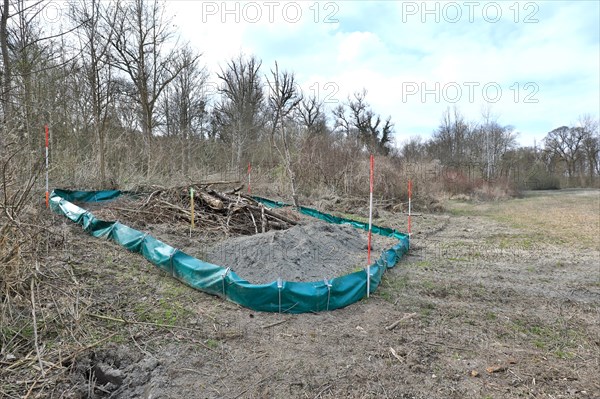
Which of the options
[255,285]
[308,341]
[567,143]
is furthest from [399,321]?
[567,143]

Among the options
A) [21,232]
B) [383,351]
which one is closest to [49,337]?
[21,232]

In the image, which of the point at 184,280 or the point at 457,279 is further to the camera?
the point at 457,279

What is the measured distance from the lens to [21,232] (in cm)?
383

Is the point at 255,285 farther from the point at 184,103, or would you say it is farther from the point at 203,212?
the point at 184,103

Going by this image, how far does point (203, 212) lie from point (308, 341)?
18.2ft

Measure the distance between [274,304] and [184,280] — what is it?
4.75 ft

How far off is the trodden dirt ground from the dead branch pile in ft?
6.84

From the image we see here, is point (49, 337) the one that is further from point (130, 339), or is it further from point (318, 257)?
point (318, 257)

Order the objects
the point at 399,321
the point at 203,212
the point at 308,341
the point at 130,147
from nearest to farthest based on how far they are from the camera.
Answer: the point at 308,341 → the point at 399,321 → the point at 203,212 → the point at 130,147

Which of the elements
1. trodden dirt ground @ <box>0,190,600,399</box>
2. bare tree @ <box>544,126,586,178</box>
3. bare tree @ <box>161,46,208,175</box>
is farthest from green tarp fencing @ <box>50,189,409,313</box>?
bare tree @ <box>544,126,586,178</box>

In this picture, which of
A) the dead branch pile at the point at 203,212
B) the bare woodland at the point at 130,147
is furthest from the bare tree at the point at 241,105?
the dead branch pile at the point at 203,212

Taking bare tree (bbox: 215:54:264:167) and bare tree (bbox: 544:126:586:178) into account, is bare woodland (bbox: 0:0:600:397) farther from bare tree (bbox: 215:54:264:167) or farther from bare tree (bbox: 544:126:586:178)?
bare tree (bbox: 544:126:586:178)

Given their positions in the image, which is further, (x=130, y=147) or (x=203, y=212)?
(x=130, y=147)

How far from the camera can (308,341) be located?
375 cm
